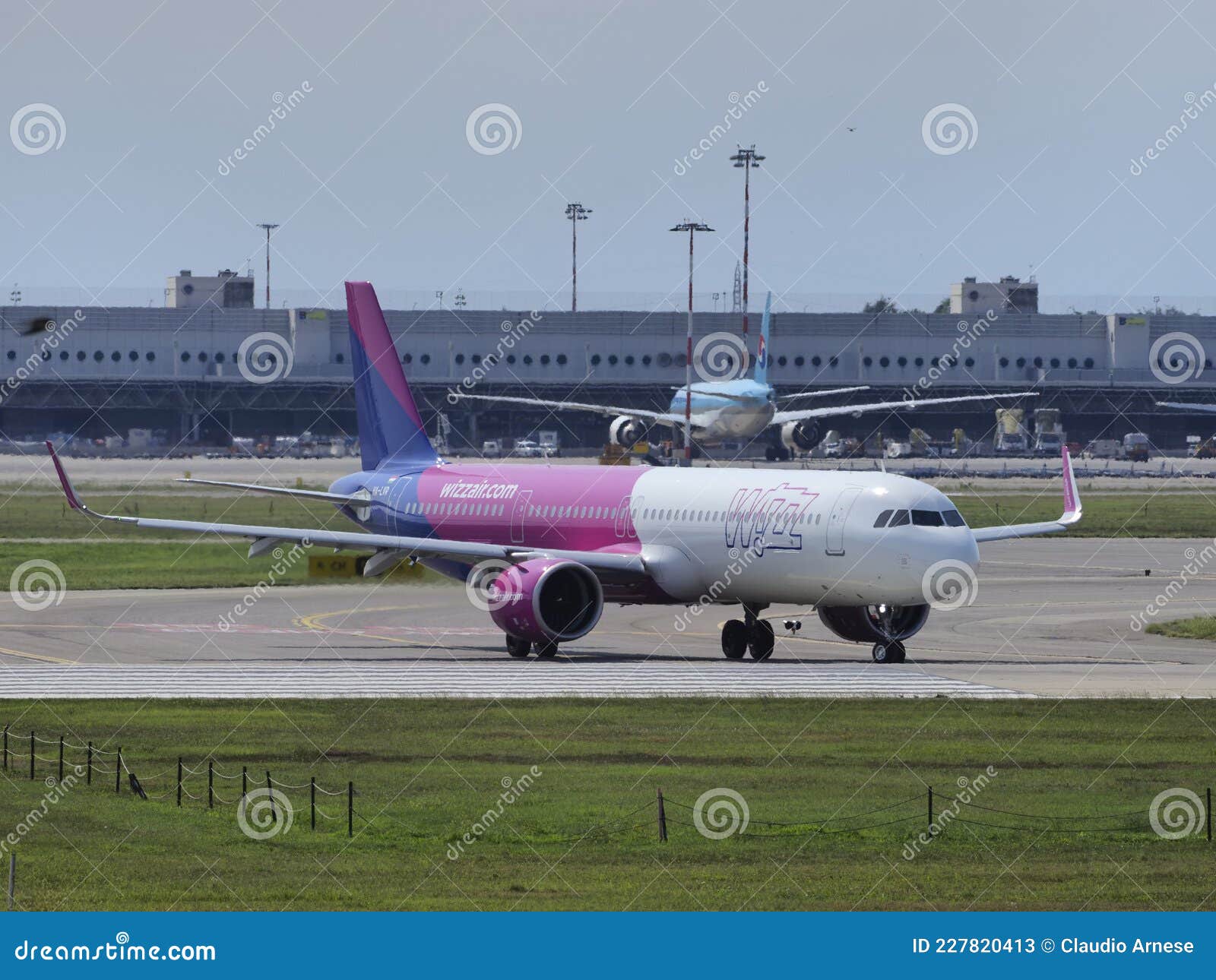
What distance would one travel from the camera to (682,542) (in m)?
50.3

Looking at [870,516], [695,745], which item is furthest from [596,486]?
[695,745]

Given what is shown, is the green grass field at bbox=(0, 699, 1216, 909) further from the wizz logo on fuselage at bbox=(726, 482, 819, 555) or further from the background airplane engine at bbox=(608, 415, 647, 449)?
the background airplane engine at bbox=(608, 415, 647, 449)

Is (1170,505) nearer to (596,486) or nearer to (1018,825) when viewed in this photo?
(596,486)

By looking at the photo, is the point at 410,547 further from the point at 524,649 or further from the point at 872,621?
the point at 872,621

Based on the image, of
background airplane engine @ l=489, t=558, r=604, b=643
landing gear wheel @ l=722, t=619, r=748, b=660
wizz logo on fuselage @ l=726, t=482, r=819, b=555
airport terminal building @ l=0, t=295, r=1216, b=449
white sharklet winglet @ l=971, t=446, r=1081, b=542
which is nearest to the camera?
wizz logo on fuselage @ l=726, t=482, r=819, b=555

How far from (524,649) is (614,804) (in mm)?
21077

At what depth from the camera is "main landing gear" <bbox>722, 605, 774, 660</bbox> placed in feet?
166

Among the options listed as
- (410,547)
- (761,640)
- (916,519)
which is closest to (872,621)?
(761,640)

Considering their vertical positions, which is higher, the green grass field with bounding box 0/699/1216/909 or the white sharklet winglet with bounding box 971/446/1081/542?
the white sharklet winglet with bounding box 971/446/1081/542

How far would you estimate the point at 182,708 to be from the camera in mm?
39844

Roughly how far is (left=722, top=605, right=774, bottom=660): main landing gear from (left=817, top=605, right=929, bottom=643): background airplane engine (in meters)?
1.51

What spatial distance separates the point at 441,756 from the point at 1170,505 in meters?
87.9

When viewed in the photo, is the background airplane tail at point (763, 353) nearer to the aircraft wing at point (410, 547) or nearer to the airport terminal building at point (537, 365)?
the airport terminal building at point (537, 365)

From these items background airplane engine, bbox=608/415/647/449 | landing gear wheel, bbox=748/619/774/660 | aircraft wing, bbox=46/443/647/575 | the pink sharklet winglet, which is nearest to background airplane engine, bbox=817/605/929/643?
landing gear wheel, bbox=748/619/774/660
